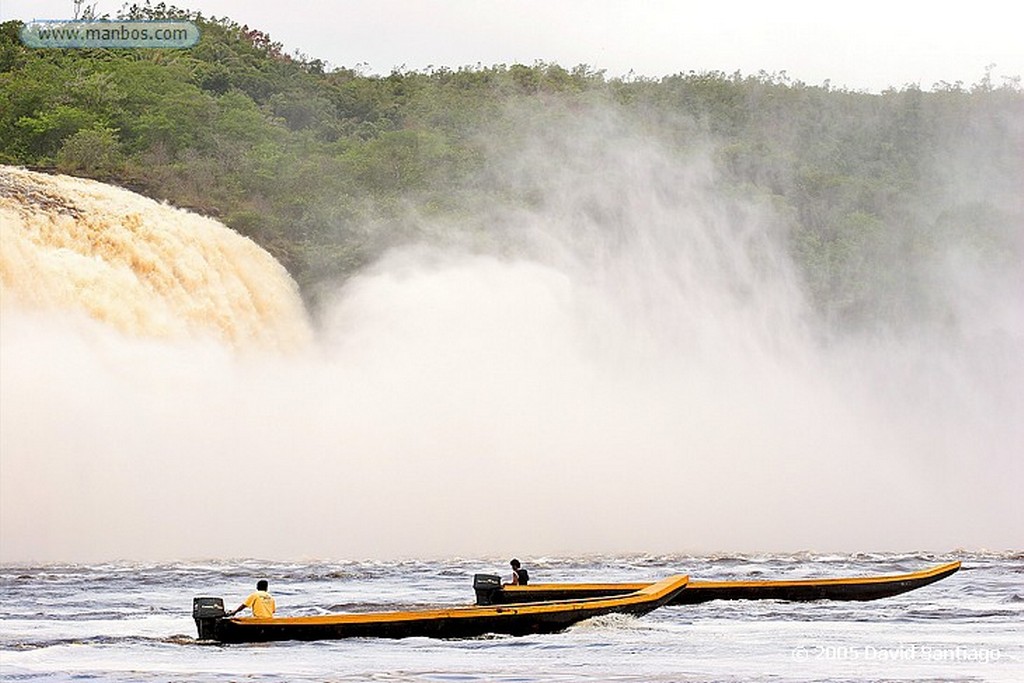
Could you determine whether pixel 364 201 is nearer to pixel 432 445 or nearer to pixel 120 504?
pixel 432 445

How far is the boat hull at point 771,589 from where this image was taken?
29812 mm

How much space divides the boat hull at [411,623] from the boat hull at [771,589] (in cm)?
296

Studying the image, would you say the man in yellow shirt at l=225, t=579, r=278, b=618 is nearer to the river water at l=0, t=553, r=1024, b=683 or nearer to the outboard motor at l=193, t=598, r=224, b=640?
the outboard motor at l=193, t=598, r=224, b=640

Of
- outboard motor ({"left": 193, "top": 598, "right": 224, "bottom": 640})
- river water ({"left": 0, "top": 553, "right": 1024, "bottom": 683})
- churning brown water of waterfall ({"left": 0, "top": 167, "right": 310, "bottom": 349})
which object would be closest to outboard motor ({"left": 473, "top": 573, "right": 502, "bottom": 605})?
river water ({"left": 0, "top": 553, "right": 1024, "bottom": 683})

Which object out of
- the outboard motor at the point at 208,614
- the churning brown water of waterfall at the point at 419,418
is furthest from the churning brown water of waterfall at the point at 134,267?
the outboard motor at the point at 208,614

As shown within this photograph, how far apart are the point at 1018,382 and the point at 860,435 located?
14.7 metres

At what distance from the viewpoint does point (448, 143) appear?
9069 centimetres

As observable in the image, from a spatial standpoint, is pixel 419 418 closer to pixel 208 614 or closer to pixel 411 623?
pixel 411 623

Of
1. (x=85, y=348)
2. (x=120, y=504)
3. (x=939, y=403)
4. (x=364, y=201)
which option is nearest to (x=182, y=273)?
(x=85, y=348)

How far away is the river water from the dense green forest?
29.0 m

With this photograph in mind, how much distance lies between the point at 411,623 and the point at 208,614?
2.97 metres

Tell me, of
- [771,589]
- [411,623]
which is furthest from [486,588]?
[771,589]

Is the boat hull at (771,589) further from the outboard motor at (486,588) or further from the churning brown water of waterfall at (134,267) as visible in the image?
the churning brown water of waterfall at (134,267)

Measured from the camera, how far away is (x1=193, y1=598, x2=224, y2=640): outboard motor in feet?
82.0
